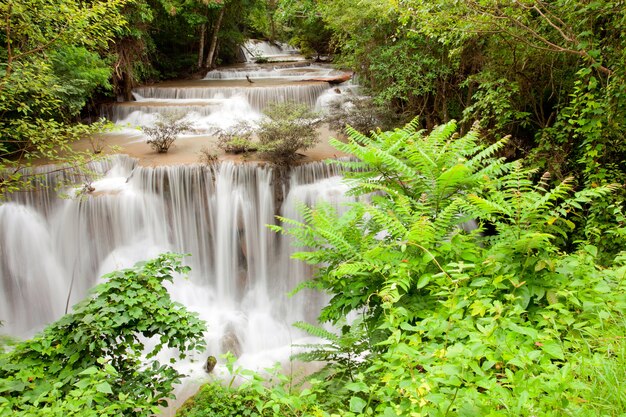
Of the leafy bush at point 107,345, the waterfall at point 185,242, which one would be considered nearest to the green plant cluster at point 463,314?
the leafy bush at point 107,345

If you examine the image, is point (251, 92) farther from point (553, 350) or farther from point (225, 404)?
point (553, 350)

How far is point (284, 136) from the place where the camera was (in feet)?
28.3

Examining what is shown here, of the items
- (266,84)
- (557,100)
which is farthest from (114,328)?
(266,84)

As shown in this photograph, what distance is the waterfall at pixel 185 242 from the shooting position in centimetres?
761

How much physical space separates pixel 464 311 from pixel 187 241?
7.15m

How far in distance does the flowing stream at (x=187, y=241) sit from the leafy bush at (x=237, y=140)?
65cm

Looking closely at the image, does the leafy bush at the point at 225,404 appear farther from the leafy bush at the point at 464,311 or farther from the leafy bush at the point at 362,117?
the leafy bush at the point at 362,117

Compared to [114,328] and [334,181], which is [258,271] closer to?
[334,181]

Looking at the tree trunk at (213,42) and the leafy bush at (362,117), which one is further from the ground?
the tree trunk at (213,42)

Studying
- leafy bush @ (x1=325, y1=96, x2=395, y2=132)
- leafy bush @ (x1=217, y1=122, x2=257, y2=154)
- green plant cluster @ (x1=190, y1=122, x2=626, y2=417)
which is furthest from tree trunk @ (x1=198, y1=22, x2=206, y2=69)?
green plant cluster @ (x1=190, y1=122, x2=626, y2=417)

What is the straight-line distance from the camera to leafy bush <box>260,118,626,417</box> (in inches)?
68.5

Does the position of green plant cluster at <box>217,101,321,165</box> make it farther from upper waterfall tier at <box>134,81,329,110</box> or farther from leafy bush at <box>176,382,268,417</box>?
leafy bush at <box>176,382,268,417</box>

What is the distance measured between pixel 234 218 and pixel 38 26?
4.78 m

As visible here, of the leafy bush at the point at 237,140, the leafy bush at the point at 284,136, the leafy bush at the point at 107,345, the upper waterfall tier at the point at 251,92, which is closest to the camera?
the leafy bush at the point at 107,345
